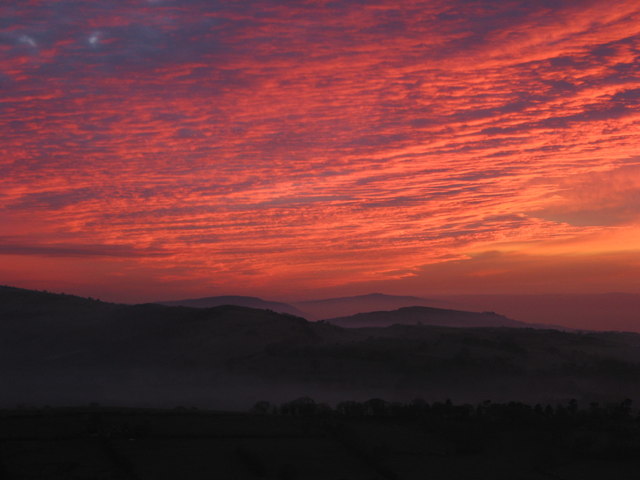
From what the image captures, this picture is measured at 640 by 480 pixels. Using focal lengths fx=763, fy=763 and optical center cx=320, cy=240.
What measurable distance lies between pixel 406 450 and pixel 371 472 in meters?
5.40

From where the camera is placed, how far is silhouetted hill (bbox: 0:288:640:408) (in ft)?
278

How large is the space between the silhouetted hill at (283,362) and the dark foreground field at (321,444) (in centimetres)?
2687

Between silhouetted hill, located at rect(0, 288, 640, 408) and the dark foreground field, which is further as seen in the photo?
silhouetted hill, located at rect(0, 288, 640, 408)

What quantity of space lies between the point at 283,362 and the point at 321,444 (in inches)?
2105

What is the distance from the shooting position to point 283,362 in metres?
98.4

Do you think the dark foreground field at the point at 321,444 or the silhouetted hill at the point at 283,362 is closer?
the dark foreground field at the point at 321,444

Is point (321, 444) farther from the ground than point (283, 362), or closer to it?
closer to it

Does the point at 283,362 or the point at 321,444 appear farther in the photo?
the point at 283,362

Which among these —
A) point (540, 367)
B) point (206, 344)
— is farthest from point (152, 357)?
point (540, 367)

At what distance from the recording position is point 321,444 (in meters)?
45.2

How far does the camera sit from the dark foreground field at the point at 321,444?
38.7m

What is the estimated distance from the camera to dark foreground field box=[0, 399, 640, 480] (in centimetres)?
3872

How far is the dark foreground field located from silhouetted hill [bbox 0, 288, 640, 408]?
26.9 metres

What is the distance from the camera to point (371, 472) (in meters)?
41.3
